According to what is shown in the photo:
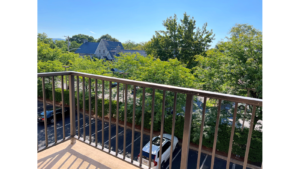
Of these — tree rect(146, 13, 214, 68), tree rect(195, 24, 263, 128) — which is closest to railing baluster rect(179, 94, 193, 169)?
tree rect(195, 24, 263, 128)

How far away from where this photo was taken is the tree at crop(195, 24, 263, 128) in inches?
287

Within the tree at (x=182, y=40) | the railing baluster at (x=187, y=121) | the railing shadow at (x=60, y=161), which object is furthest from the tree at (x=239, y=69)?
the tree at (x=182, y=40)

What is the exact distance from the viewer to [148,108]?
350 inches

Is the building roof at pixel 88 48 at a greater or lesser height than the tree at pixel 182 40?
greater

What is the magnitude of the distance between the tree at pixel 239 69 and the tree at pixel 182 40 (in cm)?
791

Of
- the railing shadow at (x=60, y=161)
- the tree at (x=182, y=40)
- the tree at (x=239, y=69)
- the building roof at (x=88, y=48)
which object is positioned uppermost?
the building roof at (x=88, y=48)

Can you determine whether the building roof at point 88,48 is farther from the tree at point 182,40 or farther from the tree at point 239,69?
the tree at point 239,69

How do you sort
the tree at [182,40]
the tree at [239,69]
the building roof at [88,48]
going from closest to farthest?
the tree at [239,69], the tree at [182,40], the building roof at [88,48]

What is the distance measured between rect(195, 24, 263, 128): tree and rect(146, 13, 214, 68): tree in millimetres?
7914

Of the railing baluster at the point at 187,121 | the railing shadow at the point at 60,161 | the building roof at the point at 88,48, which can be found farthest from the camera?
the building roof at the point at 88,48

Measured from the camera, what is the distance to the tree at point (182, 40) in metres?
17.5

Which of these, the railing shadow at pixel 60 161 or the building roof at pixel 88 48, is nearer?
the railing shadow at pixel 60 161
